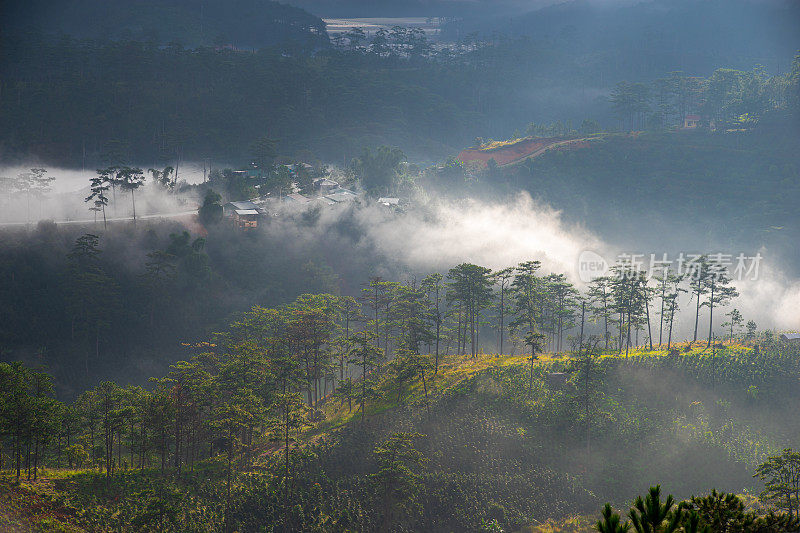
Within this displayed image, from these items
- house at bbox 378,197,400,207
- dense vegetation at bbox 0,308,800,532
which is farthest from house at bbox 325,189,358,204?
dense vegetation at bbox 0,308,800,532

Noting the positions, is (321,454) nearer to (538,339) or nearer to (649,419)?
(538,339)

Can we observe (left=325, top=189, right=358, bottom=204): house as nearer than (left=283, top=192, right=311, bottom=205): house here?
No

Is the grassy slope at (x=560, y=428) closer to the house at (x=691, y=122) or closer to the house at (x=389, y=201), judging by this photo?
the house at (x=389, y=201)

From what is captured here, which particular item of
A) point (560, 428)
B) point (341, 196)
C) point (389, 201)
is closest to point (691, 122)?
point (389, 201)

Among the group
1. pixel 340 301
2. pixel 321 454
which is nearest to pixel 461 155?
pixel 340 301

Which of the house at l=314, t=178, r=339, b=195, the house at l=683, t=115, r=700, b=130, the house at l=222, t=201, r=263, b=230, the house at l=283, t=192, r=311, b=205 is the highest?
the house at l=683, t=115, r=700, b=130

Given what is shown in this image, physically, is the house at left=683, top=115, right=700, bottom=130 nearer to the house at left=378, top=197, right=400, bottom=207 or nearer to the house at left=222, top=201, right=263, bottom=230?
the house at left=378, top=197, right=400, bottom=207
